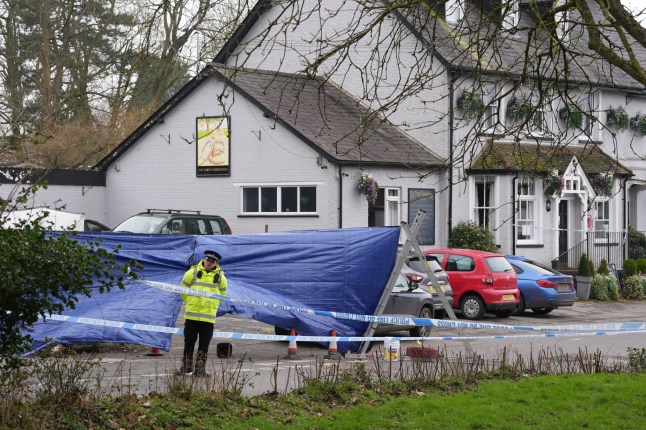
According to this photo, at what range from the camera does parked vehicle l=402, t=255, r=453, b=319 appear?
22.1 metres

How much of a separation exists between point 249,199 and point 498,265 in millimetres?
9357

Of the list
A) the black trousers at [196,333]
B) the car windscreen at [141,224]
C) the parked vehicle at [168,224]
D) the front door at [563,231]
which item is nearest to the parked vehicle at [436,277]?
the parked vehicle at [168,224]

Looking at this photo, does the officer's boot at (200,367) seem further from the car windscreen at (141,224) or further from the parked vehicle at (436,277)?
the car windscreen at (141,224)

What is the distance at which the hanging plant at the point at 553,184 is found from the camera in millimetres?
34438

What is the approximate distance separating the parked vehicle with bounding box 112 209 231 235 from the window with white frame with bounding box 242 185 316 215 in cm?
360

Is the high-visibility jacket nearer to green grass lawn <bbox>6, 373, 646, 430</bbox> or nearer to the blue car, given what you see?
green grass lawn <bbox>6, 373, 646, 430</bbox>

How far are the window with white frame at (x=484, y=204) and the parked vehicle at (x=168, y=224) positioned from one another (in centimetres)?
1020

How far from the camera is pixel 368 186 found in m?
30.7

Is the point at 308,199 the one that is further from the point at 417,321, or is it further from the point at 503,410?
the point at 503,410

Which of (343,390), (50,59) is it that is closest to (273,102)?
(50,59)

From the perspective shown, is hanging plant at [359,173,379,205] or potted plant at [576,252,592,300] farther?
potted plant at [576,252,592,300]

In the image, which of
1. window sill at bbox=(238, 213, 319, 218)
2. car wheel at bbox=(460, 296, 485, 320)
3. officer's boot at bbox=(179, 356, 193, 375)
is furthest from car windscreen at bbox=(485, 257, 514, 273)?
officer's boot at bbox=(179, 356, 193, 375)

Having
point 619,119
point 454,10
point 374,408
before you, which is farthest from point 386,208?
point 374,408

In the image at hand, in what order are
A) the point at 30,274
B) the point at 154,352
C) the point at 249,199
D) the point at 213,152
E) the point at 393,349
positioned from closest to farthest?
the point at 30,274 → the point at 393,349 → the point at 154,352 → the point at 249,199 → the point at 213,152
